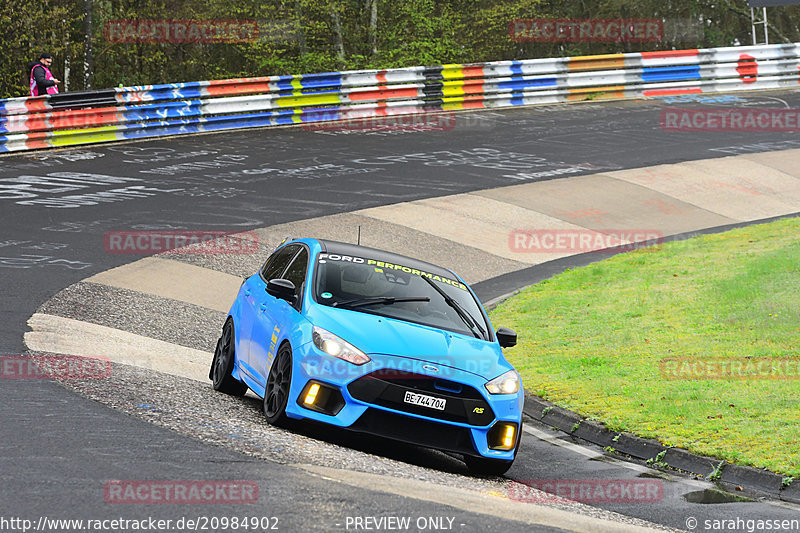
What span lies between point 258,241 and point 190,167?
18.4 feet

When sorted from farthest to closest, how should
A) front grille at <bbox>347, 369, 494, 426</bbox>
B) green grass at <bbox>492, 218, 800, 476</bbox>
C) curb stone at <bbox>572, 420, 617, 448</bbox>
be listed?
curb stone at <bbox>572, 420, 617, 448</bbox> → green grass at <bbox>492, 218, 800, 476</bbox> → front grille at <bbox>347, 369, 494, 426</bbox>

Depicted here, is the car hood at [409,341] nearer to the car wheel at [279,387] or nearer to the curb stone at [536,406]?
the car wheel at [279,387]

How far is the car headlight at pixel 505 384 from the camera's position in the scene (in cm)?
829

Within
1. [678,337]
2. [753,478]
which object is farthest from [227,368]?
[678,337]

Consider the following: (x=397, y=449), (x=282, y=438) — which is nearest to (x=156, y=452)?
(x=282, y=438)

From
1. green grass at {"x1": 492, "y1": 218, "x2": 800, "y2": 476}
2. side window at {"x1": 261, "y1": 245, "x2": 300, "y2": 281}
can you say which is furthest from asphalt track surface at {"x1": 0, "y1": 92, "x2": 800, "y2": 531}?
side window at {"x1": 261, "y1": 245, "x2": 300, "y2": 281}

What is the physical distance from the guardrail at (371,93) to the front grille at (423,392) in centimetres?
1770

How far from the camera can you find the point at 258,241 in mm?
18109

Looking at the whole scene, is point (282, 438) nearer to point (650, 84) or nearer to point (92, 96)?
point (92, 96)

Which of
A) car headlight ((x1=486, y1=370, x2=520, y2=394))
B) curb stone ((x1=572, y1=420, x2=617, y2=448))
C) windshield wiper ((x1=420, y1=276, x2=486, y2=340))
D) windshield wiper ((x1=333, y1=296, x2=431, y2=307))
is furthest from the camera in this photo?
curb stone ((x1=572, y1=420, x2=617, y2=448))

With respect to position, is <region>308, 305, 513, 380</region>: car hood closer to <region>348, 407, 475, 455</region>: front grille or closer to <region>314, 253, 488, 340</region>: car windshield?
<region>314, 253, 488, 340</region>: car windshield

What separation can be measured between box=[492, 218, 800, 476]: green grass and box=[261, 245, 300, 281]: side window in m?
3.22

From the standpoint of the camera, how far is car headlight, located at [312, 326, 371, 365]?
26.4ft

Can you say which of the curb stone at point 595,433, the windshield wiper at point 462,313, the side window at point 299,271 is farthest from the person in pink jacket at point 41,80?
the curb stone at point 595,433
